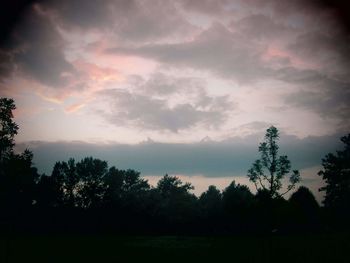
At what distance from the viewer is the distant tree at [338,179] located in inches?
2370

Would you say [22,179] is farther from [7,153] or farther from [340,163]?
[340,163]

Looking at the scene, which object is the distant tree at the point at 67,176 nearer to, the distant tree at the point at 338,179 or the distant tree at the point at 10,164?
the distant tree at the point at 10,164

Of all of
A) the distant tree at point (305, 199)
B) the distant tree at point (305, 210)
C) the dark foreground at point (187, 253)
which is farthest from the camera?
the distant tree at point (305, 199)

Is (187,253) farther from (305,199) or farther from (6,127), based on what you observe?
(305,199)

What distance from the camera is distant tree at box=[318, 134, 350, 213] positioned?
2370 inches

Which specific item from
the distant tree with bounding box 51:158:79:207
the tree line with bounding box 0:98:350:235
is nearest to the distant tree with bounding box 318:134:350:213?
the tree line with bounding box 0:98:350:235

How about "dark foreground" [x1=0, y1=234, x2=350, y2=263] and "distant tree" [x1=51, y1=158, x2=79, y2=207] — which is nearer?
"dark foreground" [x1=0, y1=234, x2=350, y2=263]

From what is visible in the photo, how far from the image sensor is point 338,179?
2458 inches

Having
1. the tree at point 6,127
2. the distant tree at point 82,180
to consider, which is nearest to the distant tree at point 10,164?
the tree at point 6,127

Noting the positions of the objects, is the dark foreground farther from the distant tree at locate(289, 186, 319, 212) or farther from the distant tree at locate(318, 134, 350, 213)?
the distant tree at locate(289, 186, 319, 212)

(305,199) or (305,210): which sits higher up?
(305,199)

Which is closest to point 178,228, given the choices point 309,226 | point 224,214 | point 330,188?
point 224,214

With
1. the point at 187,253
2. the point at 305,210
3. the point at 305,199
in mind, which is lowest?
the point at 187,253

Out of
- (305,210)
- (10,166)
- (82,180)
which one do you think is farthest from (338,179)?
(82,180)
